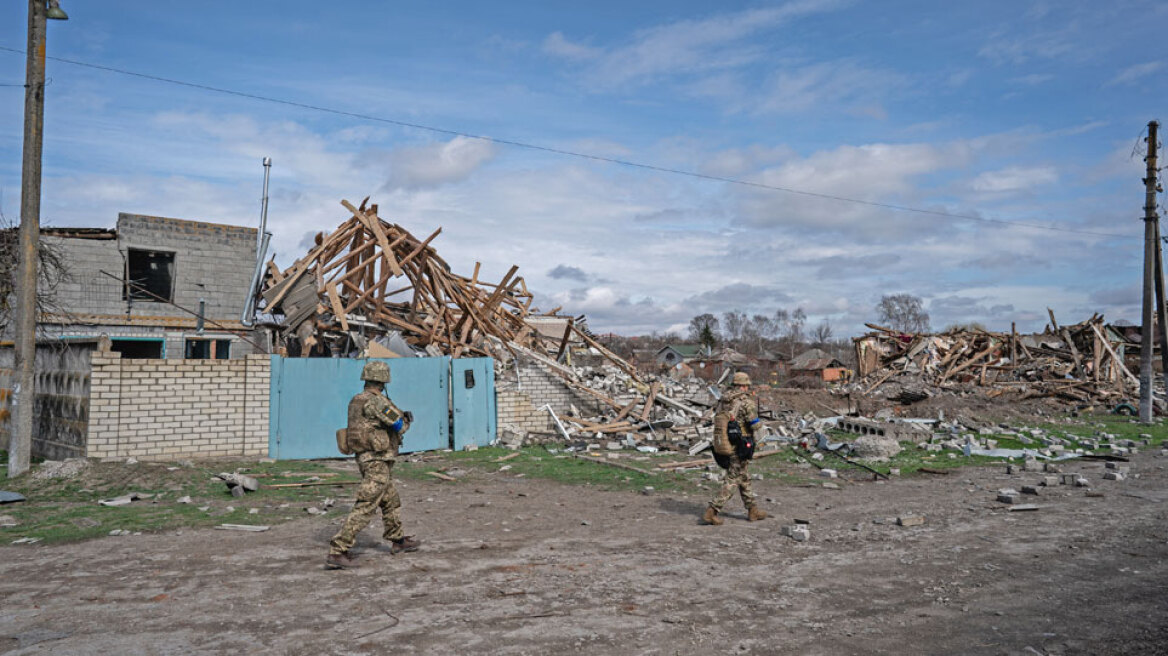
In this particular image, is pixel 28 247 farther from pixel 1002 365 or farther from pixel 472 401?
pixel 1002 365

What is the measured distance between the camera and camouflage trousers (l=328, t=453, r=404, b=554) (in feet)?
19.1

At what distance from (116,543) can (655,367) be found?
26.8m

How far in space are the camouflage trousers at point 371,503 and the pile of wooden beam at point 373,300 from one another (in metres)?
8.91

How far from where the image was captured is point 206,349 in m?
16.2

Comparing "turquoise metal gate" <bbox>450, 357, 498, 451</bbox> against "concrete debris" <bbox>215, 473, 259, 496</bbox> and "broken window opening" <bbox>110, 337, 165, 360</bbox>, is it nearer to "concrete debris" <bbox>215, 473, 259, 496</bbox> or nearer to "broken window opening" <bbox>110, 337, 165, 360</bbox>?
"concrete debris" <bbox>215, 473, 259, 496</bbox>

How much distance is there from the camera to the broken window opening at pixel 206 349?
51.9ft

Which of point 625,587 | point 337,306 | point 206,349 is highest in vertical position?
point 337,306

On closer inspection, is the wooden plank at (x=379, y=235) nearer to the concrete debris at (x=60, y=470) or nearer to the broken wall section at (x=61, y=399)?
the broken wall section at (x=61, y=399)

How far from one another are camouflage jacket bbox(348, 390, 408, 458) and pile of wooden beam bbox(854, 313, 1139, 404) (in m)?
20.7

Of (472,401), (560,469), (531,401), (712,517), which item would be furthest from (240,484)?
(531,401)

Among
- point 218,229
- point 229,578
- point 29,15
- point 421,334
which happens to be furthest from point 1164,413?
point 29,15

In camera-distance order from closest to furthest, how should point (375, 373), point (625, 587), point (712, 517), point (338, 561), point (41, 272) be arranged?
point (625, 587)
point (338, 561)
point (375, 373)
point (712, 517)
point (41, 272)

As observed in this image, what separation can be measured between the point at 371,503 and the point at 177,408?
6509 mm

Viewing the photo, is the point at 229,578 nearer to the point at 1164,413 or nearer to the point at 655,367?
the point at 1164,413
